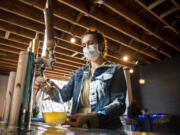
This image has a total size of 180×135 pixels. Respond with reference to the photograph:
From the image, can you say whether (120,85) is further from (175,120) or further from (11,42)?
(175,120)

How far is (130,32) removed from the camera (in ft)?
13.2

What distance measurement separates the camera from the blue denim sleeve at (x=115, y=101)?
3.27 feet

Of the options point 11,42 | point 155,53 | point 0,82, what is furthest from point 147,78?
point 0,82

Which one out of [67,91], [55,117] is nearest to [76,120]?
[55,117]

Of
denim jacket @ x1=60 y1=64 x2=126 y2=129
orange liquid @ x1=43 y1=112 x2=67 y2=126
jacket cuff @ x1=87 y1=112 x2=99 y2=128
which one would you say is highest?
denim jacket @ x1=60 y1=64 x2=126 y2=129

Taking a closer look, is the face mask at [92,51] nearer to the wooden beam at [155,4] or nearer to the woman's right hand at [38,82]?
the woman's right hand at [38,82]

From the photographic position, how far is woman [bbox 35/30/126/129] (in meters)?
1.01

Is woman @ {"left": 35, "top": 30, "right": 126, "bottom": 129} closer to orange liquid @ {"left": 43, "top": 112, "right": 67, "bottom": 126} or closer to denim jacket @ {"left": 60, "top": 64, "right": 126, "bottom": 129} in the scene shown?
denim jacket @ {"left": 60, "top": 64, "right": 126, "bottom": 129}

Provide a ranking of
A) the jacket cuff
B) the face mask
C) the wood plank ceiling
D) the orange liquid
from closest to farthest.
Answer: the orange liquid, the jacket cuff, the face mask, the wood plank ceiling

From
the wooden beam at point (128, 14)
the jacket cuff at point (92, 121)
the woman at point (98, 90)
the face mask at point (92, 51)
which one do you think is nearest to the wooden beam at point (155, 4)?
the wooden beam at point (128, 14)

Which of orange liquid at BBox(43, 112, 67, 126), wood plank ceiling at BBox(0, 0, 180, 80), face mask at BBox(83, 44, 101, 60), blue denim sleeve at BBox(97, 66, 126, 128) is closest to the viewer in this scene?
orange liquid at BBox(43, 112, 67, 126)

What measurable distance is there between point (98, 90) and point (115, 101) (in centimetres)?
23

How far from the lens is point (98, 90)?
130 cm

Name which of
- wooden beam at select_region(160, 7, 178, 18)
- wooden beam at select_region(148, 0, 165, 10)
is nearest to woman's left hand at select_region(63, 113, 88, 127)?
wooden beam at select_region(148, 0, 165, 10)
